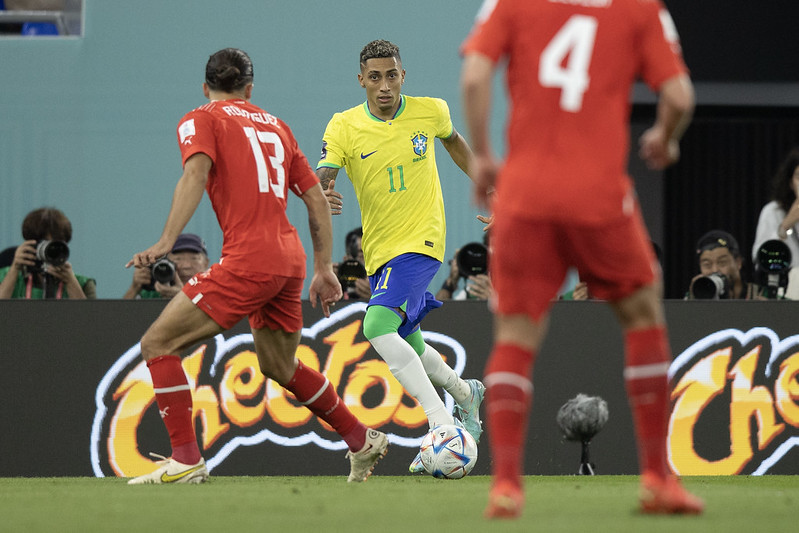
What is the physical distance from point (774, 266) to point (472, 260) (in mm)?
1937

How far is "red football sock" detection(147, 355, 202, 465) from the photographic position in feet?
16.7

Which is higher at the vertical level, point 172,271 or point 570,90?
point 570,90

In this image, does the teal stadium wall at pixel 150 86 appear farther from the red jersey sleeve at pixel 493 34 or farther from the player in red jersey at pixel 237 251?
the red jersey sleeve at pixel 493 34

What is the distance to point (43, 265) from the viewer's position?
7.22 m

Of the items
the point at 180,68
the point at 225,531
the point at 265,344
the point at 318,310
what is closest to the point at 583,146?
the point at 225,531

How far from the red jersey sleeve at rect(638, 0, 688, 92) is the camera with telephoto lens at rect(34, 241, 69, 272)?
4666 millimetres

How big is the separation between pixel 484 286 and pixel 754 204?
567 cm

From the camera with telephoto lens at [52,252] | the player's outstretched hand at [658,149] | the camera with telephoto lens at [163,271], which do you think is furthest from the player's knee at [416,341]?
the player's outstretched hand at [658,149]

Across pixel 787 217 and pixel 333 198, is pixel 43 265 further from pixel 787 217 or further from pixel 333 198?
pixel 787 217

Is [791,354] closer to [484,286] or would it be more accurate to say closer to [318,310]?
[484,286]

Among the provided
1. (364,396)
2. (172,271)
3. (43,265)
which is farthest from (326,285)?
(43,265)

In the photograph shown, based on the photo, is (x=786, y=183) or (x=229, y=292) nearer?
(x=229, y=292)

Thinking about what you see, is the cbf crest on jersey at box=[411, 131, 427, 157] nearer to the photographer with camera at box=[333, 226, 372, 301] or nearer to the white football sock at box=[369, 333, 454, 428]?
the white football sock at box=[369, 333, 454, 428]

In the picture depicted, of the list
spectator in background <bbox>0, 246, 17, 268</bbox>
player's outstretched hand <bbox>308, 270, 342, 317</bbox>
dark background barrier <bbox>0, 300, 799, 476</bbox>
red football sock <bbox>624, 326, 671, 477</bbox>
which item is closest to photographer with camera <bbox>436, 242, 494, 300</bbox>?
dark background barrier <bbox>0, 300, 799, 476</bbox>
